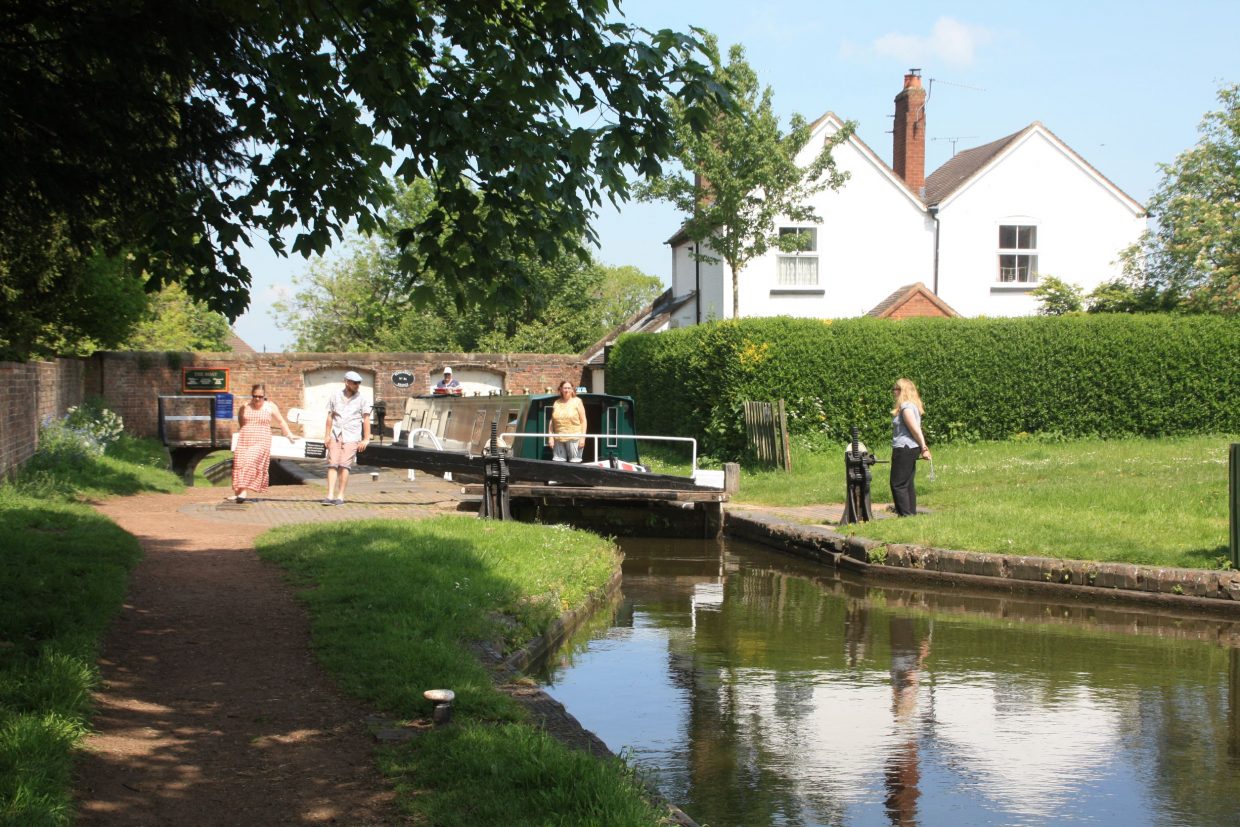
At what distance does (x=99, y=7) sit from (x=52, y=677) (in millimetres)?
4159

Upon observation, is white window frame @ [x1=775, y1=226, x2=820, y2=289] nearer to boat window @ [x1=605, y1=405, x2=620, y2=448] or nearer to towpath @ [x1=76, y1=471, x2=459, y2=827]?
boat window @ [x1=605, y1=405, x2=620, y2=448]

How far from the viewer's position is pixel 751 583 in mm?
12117

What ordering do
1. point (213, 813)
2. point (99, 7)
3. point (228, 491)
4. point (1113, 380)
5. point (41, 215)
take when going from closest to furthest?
point (213, 813), point (99, 7), point (41, 215), point (228, 491), point (1113, 380)

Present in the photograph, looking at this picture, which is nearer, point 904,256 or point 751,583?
point 751,583

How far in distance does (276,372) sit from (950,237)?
1826cm

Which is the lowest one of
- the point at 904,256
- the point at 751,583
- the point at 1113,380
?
the point at 751,583

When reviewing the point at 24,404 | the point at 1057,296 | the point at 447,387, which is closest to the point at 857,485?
the point at 24,404

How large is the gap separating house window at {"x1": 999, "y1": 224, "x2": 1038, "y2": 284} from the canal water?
21.8 m

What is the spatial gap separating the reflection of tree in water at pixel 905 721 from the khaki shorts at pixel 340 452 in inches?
295

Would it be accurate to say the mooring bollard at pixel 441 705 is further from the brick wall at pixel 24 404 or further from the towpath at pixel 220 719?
the brick wall at pixel 24 404

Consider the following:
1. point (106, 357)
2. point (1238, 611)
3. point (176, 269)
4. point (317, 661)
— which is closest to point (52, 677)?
point (317, 661)

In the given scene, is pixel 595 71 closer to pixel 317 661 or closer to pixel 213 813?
pixel 317 661

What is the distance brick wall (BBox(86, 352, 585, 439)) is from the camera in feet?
97.3

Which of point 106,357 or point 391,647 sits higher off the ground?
point 106,357
